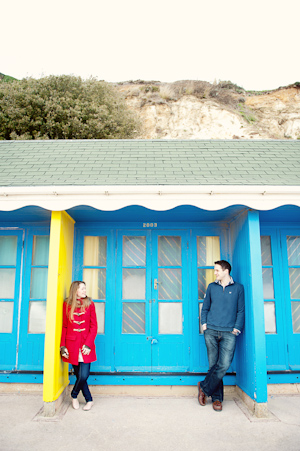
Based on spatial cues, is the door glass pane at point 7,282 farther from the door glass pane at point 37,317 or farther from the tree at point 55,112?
the tree at point 55,112

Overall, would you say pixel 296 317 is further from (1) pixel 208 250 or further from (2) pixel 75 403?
(2) pixel 75 403

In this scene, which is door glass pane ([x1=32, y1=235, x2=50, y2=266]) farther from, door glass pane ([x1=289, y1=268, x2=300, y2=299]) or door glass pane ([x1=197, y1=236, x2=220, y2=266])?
door glass pane ([x1=289, y1=268, x2=300, y2=299])

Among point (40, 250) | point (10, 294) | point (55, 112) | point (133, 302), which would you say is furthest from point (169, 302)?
point (55, 112)

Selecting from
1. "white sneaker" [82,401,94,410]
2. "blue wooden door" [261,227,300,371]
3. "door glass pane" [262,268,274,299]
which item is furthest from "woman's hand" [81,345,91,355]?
"door glass pane" [262,268,274,299]

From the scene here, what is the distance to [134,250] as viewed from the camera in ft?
15.6

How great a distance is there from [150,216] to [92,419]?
2.71 m

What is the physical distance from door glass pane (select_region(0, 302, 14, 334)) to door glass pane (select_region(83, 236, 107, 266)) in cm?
132

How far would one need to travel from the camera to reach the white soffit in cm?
362

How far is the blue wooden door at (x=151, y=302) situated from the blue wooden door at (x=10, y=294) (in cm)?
155

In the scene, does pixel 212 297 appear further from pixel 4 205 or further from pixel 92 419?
pixel 4 205

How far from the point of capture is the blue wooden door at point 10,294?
446 centimetres

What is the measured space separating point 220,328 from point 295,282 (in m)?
1.64

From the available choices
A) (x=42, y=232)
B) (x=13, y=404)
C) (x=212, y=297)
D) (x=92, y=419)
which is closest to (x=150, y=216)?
(x=212, y=297)

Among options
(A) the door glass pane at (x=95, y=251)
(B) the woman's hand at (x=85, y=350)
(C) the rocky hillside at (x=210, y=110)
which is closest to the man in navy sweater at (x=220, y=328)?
(B) the woman's hand at (x=85, y=350)
